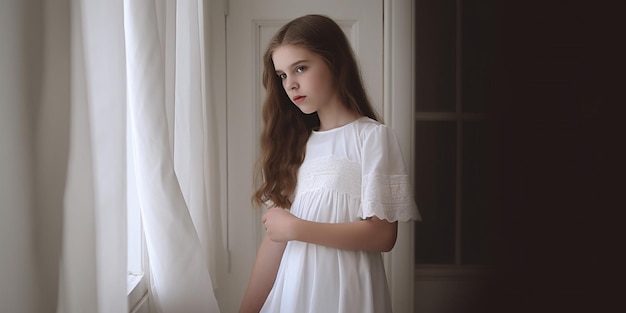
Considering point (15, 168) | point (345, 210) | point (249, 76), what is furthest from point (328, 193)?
point (249, 76)

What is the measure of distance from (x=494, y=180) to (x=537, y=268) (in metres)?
0.02

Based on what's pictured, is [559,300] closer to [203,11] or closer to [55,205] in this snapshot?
[55,205]

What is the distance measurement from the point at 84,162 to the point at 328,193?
1.57ft

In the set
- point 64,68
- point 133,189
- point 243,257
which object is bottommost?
point 243,257

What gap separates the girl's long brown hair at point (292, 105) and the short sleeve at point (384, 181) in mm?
121

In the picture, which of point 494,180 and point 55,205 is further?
point 55,205

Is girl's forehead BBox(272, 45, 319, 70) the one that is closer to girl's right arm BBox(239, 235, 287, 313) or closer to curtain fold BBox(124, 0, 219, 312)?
curtain fold BBox(124, 0, 219, 312)

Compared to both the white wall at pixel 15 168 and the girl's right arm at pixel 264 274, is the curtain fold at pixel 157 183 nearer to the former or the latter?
the girl's right arm at pixel 264 274

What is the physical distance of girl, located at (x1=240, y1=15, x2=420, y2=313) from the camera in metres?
0.82

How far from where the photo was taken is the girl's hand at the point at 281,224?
835 mm

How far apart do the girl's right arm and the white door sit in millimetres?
580

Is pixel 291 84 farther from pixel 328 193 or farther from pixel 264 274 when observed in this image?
pixel 264 274

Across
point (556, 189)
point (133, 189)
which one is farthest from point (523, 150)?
point (133, 189)

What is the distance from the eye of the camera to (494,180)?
0.28 feet
